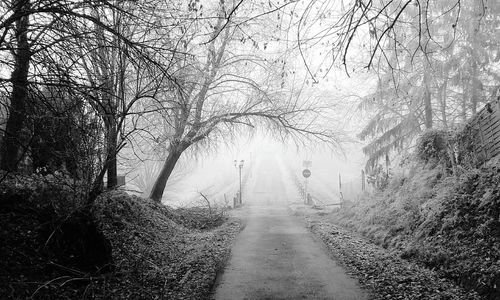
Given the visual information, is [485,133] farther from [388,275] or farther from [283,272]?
[283,272]

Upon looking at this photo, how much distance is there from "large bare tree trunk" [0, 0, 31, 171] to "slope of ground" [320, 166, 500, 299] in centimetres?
718

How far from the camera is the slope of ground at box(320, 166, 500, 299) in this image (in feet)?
20.1

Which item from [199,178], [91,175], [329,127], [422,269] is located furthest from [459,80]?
[199,178]

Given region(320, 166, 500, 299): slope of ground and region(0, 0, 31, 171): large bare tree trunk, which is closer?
region(0, 0, 31, 171): large bare tree trunk

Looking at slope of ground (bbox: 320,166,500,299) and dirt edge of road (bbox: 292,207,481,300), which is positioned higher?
slope of ground (bbox: 320,166,500,299)

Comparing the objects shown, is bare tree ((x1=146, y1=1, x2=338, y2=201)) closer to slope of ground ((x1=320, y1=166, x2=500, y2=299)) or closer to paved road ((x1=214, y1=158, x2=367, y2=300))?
paved road ((x1=214, y1=158, x2=367, y2=300))

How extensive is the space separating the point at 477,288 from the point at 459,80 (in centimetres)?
1181

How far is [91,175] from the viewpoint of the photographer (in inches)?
259

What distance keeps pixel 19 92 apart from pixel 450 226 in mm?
8535

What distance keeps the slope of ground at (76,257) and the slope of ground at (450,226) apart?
439 cm

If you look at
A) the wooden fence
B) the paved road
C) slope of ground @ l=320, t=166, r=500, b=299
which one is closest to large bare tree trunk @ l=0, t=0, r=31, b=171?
the paved road

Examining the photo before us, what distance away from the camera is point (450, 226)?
25.7 ft

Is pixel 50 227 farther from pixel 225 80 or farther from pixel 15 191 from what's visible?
pixel 225 80

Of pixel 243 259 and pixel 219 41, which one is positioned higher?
pixel 219 41
